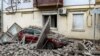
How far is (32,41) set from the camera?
20969 millimetres

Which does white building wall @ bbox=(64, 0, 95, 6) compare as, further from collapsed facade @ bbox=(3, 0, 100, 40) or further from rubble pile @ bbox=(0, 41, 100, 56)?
rubble pile @ bbox=(0, 41, 100, 56)

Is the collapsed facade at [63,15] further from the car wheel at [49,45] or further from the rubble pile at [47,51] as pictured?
the car wheel at [49,45]

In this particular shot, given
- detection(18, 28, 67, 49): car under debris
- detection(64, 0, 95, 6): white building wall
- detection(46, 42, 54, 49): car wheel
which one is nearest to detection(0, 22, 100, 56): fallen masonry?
detection(18, 28, 67, 49): car under debris

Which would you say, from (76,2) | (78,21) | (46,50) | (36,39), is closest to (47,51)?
(46,50)

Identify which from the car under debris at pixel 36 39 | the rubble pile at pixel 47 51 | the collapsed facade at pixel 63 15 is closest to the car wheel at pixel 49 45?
the car under debris at pixel 36 39

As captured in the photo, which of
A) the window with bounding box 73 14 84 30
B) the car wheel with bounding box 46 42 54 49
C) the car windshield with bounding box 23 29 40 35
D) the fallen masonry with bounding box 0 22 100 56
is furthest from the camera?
the window with bounding box 73 14 84 30

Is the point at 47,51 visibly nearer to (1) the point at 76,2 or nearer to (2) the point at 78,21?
(2) the point at 78,21

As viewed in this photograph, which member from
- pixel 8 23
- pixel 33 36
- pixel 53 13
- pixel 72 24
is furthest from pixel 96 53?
pixel 8 23

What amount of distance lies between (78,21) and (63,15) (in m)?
1.73

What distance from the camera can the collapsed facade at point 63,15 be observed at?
22.9 metres

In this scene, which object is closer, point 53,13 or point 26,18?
point 53,13

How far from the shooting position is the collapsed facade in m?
22.9

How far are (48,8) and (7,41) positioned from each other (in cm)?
584

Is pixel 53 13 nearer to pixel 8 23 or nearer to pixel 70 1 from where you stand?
pixel 70 1
